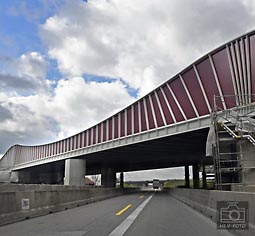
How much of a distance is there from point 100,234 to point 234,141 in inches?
640

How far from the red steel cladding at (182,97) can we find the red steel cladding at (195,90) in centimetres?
65

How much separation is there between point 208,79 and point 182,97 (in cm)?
352

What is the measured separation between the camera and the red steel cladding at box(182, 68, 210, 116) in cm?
2851

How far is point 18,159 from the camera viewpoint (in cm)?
8919

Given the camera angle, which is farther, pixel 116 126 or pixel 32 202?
pixel 116 126

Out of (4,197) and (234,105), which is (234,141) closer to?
(234,105)

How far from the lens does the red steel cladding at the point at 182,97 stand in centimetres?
2974

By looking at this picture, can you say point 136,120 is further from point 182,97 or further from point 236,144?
point 236,144

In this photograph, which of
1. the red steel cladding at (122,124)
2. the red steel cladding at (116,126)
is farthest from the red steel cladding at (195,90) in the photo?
the red steel cladding at (116,126)

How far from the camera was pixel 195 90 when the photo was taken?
98.5ft

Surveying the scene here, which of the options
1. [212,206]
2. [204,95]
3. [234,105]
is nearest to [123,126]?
[204,95]

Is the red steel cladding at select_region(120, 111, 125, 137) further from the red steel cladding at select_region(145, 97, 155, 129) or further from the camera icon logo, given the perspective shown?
the camera icon logo

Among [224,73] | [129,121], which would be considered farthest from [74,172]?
[224,73]

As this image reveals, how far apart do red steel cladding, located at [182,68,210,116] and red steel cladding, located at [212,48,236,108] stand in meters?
2.07
